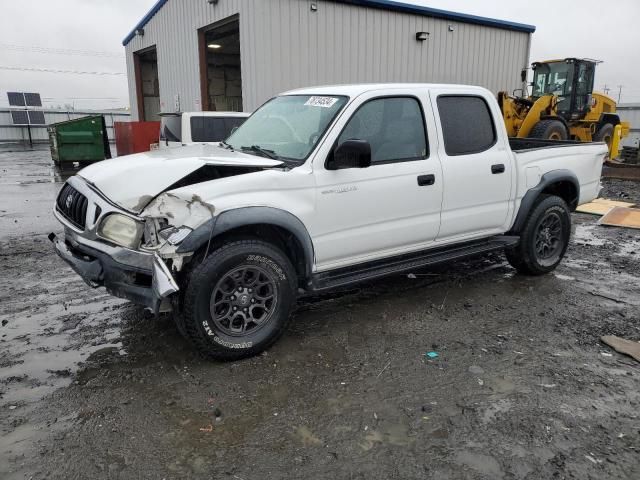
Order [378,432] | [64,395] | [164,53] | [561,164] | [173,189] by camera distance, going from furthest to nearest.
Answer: [164,53] < [561,164] < [173,189] < [64,395] < [378,432]

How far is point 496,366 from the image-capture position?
3.62 meters

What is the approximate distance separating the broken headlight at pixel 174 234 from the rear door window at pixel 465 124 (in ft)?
8.07

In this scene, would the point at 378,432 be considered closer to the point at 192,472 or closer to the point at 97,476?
the point at 192,472

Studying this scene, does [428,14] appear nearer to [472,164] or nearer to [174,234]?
[472,164]

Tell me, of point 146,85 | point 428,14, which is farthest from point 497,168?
point 146,85

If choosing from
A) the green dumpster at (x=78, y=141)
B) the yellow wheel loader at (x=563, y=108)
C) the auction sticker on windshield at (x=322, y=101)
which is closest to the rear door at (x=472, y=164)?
the auction sticker on windshield at (x=322, y=101)

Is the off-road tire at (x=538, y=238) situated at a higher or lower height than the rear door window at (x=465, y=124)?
Result: lower

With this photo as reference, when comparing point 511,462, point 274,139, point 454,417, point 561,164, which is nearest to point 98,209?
point 274,139

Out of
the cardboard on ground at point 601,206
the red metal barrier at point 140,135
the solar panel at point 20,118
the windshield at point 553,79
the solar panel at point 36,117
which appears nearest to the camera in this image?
the cardboard on ground at point 601,206

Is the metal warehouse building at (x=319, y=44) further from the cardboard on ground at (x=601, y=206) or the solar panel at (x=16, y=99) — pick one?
the solar panel at (x=16, y=99)

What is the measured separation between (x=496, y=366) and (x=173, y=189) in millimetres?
2608

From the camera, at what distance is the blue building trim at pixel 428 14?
13.5 m

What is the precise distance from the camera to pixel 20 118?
97.8 ft

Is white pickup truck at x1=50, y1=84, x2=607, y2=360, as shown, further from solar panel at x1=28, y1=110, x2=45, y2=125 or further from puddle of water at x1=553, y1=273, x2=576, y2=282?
solar panel at x1=28, y1=110, x2=45, y2=125
